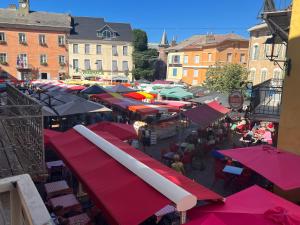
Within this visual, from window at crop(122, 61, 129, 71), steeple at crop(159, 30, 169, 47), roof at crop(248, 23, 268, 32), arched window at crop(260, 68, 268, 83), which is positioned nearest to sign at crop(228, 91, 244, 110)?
arched window at crop(260, 68, 268, 83)

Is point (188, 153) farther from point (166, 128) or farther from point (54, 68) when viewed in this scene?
point (54, 68)

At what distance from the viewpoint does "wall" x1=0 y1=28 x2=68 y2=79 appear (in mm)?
45781

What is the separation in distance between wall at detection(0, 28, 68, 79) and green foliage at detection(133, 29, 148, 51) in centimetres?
1290

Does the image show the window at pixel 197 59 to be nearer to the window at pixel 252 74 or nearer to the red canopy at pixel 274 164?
the window at pixel 252 74

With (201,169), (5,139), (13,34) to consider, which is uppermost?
(13,34)

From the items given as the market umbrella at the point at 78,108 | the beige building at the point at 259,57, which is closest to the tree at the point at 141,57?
the beige building at the point at 259,57

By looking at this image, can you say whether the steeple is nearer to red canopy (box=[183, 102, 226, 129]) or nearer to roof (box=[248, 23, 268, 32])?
roof (box=[248, 23, 268, 32])

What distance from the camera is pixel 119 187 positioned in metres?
5.78

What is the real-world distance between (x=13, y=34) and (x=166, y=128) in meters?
37.4

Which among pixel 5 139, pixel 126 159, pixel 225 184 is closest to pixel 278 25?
pixel 225 184

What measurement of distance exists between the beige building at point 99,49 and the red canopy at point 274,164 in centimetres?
4372

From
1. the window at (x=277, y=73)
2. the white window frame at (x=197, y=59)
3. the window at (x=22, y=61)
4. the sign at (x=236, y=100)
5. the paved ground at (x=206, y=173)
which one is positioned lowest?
the paved ground at (x=206, y=173)

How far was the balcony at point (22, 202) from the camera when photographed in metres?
1.97

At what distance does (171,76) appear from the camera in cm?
5688
